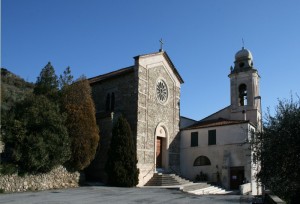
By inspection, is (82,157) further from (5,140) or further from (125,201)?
(125,201)

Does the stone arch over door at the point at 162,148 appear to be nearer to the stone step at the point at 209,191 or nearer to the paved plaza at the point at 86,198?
the stone step at the point at 209,191

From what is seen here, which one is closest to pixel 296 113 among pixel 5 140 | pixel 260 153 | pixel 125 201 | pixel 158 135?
pixel 260 153

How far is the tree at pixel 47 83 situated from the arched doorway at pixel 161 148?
9971 mm

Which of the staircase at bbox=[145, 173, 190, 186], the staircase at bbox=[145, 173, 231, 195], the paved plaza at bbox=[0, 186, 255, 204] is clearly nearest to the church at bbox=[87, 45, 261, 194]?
the staircase at bbox=[145, 173, 190, 186]

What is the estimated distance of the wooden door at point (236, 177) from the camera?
28750mm

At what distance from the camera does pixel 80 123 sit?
23406 millimetres

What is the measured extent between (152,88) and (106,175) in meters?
8.66

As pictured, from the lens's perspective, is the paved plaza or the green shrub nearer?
the paved plaza

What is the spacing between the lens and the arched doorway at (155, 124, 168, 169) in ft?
101

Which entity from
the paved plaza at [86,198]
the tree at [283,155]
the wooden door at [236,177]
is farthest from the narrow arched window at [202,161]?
the tree at [283,155]

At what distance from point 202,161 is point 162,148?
12.5 ft

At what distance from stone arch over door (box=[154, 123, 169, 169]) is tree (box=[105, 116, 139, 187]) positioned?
5.02m

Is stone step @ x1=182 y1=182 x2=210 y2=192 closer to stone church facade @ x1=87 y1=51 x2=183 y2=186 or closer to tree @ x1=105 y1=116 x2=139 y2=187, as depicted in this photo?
tree @ x1=105 y1=116 x2=139 y2=187

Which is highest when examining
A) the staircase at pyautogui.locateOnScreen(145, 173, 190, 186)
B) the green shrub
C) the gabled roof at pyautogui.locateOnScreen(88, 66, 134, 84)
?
the gabled roof at pyautogui.locateOnScreen(88, 66, 134, 84)
